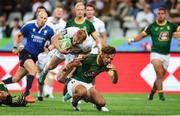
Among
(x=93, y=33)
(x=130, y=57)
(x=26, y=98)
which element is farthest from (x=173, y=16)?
(x=26, y=98)

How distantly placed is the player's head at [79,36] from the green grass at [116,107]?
154 cm

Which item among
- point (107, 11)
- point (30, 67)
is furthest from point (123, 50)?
point (30, 67)

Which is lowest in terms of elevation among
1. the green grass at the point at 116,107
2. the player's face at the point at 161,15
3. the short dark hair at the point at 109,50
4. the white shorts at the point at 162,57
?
the green grass at the point at 116,107

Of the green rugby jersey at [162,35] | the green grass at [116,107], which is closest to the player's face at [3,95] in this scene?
the green grass at [116,107]

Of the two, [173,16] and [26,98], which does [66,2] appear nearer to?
[173,16]

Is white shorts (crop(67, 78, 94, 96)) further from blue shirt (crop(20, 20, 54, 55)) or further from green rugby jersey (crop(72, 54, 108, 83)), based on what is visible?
blue shirt (crop(20, 20, 54, 55))

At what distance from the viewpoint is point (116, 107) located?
706 inches

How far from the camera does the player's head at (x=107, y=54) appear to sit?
1585 centimetres

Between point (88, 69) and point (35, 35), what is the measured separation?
335cm

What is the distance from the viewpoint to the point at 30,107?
1742cm

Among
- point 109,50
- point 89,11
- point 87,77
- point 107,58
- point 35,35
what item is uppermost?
point 89,11

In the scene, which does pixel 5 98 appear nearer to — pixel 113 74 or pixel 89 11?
pixel 113 74

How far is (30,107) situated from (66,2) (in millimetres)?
13062

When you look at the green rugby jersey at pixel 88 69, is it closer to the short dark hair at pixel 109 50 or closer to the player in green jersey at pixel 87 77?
the player in green jersey at pixel 87 77
